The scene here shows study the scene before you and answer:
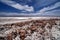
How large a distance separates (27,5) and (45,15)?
343 millimetres

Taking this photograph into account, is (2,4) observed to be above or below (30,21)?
above

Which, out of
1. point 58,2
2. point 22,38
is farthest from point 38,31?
point 58,2

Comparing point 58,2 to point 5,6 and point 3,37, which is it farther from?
point 3,37

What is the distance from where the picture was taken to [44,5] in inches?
73.4

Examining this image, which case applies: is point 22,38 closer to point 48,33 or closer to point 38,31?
point 38,31

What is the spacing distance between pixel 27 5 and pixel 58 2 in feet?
Result: 1.70

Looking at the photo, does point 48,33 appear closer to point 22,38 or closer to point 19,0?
point 22,38

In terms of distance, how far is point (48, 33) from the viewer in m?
1.86

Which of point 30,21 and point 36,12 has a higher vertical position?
point 36,12

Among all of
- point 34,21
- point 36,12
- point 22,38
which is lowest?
point 22,38

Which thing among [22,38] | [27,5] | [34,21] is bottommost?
[22,38]

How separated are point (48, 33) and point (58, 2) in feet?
1.78

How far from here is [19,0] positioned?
186cm

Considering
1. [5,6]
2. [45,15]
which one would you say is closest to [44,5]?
[45,15]
